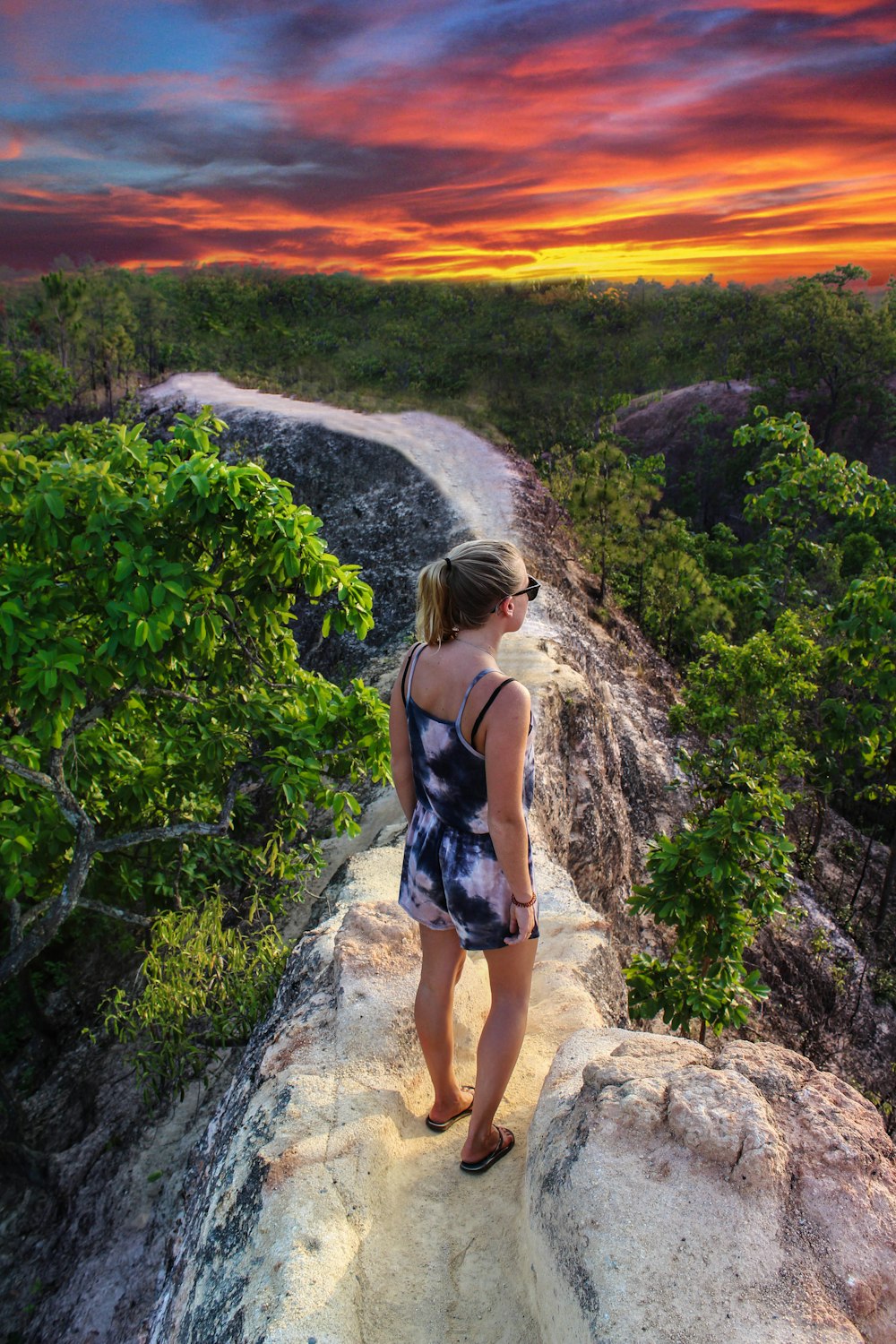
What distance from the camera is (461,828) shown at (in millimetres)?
2602

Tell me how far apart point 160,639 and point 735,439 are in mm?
7294

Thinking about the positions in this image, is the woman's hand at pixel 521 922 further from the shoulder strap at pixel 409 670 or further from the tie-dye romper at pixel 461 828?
the shoulder strap at pixel 409 670

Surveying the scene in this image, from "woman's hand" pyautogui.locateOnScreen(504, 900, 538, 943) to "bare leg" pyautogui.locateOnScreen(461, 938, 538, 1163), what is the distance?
0.05 meters

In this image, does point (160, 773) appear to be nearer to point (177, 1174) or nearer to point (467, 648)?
point (177, 1174)

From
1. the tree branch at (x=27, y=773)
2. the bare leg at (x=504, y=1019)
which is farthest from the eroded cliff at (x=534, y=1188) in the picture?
the tree branch at (x=27, y=773)

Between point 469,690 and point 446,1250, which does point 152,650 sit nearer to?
point 469,690

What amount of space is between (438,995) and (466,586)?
1.47m

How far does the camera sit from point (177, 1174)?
5242 mm

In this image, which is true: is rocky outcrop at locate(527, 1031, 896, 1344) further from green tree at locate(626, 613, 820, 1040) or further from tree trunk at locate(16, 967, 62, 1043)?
tree trunk at locate(16, 967, 62, 1043)

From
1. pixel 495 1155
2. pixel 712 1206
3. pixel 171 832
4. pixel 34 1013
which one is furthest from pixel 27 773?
pixel 34 1013

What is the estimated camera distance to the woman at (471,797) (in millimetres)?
2389

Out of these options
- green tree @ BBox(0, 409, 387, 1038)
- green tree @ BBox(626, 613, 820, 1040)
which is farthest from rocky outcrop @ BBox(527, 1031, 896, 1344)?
green tree @ BBox(0, 409, 387, 1038)

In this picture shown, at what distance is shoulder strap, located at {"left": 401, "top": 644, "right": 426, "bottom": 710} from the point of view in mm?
2602

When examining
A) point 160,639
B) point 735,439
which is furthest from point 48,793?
point 735,439
